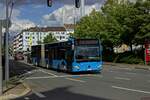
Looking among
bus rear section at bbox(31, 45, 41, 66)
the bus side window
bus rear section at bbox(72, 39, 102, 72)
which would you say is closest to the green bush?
bus rear section at bbox(31, 45, 41, 66)

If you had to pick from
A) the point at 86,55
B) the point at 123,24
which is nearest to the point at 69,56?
the point at 86,55

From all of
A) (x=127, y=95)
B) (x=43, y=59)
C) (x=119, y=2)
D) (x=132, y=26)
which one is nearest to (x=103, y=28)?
(x=119, y=2)

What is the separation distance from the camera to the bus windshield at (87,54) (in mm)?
34812

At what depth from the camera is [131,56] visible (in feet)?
207

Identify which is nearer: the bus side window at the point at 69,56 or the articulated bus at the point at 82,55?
the articulated bus at the point at 82,55

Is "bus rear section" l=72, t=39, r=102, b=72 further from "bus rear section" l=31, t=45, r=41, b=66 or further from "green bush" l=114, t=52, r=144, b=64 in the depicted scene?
"green bush" l=114, t=52, r=144, b=64

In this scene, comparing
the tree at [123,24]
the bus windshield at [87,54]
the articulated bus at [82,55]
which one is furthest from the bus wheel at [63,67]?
the tree at [123,24]

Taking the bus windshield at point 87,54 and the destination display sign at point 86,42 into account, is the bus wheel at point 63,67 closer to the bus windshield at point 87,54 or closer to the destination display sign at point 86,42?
the bus windshield at point 87,54

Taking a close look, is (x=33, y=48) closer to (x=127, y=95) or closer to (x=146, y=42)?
(x=146, y=42)

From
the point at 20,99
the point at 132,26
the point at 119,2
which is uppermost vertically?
the point at 119,2

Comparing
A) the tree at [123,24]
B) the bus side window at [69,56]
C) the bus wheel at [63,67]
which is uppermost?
the tree at [123,24]

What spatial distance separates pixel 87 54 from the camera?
34938 millimetres

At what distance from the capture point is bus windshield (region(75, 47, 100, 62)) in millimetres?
34812

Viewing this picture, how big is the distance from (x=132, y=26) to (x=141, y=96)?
40.8m
